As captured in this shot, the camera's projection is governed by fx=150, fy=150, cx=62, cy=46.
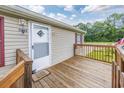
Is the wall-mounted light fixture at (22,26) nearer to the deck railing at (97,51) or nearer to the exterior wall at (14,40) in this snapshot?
the exterior wall at (14,40)

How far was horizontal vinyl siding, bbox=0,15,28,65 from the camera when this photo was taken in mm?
3498

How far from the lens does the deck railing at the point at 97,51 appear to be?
670 centimetres

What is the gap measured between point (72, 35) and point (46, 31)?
353 centimetres

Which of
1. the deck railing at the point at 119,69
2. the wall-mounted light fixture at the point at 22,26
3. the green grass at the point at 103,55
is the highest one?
the wall-mounted light fixture at the point at 22,26

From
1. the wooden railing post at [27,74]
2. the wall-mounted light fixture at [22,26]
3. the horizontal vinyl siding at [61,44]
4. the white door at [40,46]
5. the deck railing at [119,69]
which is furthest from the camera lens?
the horizontal vinyl siding at [61,44]

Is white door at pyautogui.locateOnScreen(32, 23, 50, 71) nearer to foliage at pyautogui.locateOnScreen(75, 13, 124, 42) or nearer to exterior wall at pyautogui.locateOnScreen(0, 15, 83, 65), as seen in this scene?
exterior wall at pyautogui.locateOnScreen(0, 15, 83, 65)

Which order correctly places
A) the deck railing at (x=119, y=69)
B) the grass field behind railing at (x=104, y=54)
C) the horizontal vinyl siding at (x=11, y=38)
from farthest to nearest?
the grass field behind railing at (x=104, y=54) < the horizontal vinyl siding at (x=11, y=38) < the deck railing at (x=119, y=69)

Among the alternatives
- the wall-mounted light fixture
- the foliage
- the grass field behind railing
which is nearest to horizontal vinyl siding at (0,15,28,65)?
the wall-mounted light fixture

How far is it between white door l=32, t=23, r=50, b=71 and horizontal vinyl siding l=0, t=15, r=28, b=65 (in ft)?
2.37

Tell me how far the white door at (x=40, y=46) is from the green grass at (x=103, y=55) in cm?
279

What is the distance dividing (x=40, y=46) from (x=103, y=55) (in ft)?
11.4

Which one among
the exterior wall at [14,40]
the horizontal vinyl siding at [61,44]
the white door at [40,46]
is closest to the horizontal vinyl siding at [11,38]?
the exterior wall at [14,40]

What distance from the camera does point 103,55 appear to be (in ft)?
23.7
